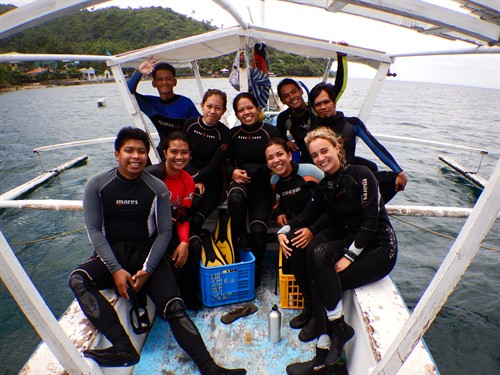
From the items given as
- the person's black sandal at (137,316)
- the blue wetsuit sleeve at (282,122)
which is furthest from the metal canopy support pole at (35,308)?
the blue wetsuit sleeve at (282,122)

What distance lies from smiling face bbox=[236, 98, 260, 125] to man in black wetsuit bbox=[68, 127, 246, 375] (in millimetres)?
1335

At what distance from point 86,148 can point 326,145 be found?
16114 mm

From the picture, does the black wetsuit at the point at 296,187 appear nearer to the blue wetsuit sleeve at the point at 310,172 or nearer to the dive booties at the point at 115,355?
the blue wetsuit sleeve at the point at 310,172

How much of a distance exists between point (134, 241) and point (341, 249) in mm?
1821

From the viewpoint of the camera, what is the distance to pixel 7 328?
4309 mm

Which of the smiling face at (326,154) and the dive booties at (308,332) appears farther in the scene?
the dive booties at (308,332)

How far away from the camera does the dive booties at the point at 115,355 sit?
1974 millimetres

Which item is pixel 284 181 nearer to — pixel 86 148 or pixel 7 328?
pixel 7 328

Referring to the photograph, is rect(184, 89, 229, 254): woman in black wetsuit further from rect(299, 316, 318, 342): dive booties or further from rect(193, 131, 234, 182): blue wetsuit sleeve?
rect(299, 316, 318, 342): dive booties

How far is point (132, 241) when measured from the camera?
266 centimetres

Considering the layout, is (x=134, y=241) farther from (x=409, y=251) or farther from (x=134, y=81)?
(x=409, y=251)

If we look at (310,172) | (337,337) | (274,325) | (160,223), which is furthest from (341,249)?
(160,223)

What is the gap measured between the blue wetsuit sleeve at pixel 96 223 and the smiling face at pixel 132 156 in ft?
0.77

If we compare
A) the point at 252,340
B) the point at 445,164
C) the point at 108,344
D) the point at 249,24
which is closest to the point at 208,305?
the point at 252,340
